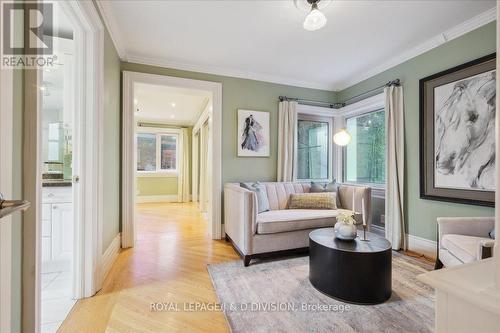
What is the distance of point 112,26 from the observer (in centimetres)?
235

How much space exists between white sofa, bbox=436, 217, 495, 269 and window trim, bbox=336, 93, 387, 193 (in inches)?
49.8

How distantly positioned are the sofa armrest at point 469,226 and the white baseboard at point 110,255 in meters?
3.19

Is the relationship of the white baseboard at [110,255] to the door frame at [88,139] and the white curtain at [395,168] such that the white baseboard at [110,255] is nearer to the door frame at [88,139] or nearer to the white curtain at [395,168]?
the door frame at [88,139]

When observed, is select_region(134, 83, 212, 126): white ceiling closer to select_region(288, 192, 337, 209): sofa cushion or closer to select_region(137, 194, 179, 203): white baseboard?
select_region(288, 192, 337, 209): sofa cushion

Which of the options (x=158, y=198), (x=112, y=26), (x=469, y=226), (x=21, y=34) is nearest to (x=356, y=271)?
(x=469, y=226)

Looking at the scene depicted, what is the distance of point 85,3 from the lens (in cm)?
168

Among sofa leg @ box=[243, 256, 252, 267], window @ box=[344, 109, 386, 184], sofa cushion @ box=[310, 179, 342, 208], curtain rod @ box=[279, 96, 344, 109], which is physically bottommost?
sofa leg @ box=[243, 256, 252, 267]

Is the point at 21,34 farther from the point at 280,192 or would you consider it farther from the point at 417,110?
the point at 417,110

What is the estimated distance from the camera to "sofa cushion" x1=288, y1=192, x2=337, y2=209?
3.13 meters

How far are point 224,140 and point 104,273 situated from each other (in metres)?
2.18

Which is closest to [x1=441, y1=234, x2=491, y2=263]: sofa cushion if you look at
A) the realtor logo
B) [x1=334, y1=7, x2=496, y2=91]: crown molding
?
[x1=334, y1=7, x2=496, y2=91]: crown molding

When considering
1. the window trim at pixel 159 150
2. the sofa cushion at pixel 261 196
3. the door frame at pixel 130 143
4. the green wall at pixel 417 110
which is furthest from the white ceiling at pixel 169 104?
the green wall at pixel 417 110

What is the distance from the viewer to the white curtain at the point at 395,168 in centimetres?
294

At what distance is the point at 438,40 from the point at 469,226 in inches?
80.9
